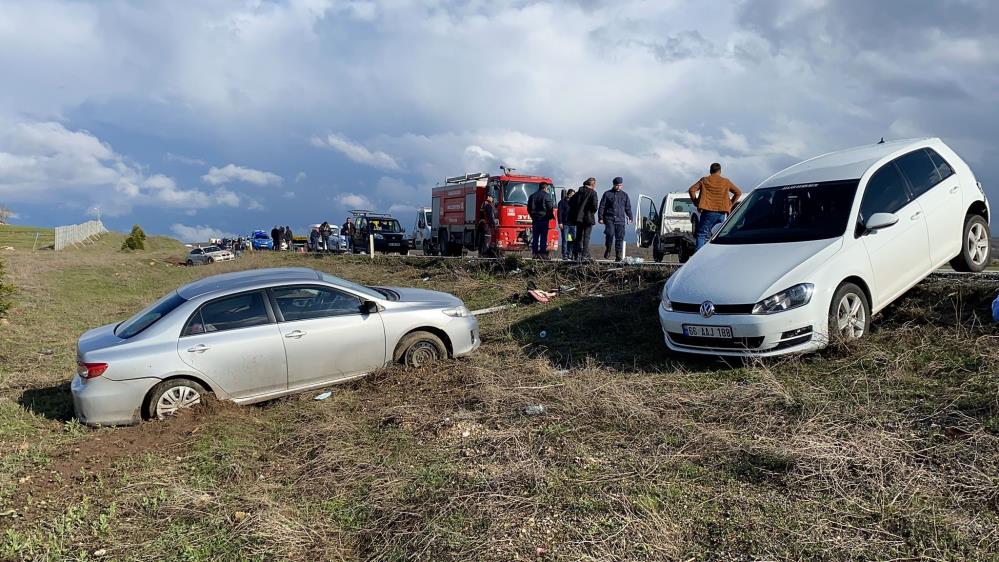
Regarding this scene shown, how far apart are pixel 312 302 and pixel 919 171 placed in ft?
22.5

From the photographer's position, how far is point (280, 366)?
23.5 ft

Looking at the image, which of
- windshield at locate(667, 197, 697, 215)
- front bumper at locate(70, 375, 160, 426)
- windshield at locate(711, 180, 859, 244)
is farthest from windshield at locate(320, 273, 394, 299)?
windshield at locate(667, 197, 697, 215)

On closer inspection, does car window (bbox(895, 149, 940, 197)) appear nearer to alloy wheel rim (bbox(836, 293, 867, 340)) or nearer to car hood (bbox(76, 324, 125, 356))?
alloy wheel rim (bbox(836, 293, 867, 340))

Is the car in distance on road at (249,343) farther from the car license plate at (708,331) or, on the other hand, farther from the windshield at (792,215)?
the windshield at (792,215)

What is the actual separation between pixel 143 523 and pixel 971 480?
516 centimetres

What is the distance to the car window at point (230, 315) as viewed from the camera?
7.05m

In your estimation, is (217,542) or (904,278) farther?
(904,278)

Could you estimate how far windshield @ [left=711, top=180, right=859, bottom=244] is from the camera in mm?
7148

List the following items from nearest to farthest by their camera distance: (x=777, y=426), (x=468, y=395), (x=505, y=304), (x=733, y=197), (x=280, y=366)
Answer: (x=777, y=426)
(x=468, y=395)
(x=280, y=366)
(x=733, y=197)
(x=505, y=304)

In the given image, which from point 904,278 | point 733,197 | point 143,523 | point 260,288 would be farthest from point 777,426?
point 733,197

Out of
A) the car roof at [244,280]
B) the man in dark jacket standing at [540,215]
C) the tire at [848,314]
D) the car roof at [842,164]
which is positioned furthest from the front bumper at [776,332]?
the man in dark jacket standing at [540,215]

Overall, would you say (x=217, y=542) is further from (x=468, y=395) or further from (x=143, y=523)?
(x=468, y=395)

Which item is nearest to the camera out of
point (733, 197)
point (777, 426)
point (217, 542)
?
point (217, 542)

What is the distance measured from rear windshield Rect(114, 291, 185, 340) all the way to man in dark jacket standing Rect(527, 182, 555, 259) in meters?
10.00
